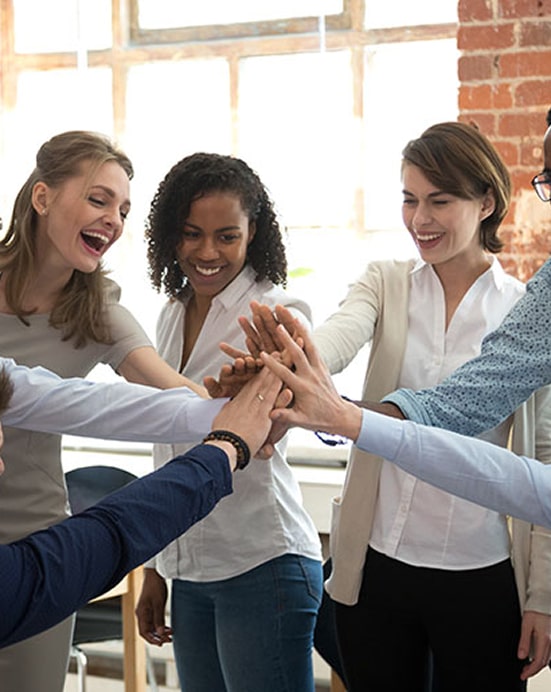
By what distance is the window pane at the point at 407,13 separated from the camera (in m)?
4.01

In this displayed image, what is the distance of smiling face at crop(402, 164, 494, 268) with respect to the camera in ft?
6.86

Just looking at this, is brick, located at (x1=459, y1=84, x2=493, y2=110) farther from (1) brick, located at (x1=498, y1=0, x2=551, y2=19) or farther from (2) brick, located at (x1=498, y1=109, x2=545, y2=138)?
(1) brick, located at (x1=498, y1=0, x2=551, y2=19)

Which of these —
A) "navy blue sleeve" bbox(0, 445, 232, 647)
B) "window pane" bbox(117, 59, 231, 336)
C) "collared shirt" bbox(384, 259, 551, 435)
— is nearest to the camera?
"navy blue sleeve" bbox(0, 445, 232, 647)

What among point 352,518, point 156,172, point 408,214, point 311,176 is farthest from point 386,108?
point 352,518

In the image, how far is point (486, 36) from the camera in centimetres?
348

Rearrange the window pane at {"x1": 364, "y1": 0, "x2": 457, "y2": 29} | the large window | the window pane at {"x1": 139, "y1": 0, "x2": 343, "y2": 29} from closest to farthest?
the window pane at {"x1": 364, "y1": 0, "x2": 457, "y2": 29} < the large window < the window pane at {"x1": 139, "y1": 0, "x2": 343, "y2": 29}

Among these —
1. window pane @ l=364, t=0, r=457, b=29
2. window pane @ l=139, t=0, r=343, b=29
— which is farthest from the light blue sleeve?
window pane @ l=139, t=0, r=343, b=29

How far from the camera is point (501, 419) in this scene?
1919mm

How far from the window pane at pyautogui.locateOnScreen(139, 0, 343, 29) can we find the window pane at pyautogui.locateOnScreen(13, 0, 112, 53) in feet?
0.60

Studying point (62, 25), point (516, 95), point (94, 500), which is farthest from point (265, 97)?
point (94, 500)

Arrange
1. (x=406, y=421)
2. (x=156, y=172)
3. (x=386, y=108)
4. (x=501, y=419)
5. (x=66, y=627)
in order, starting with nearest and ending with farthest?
(x=406, y=421), (x=501, y=419), (x=66, y=627), (x=386, y=108), (x=156, y=172)

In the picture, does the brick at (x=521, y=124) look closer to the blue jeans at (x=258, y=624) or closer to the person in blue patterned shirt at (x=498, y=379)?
the person in blue patterned shirt at (x=498, y=379)

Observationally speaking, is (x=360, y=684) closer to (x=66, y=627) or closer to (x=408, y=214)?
(x=66, y=627)

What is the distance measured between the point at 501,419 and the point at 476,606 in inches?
13.2
